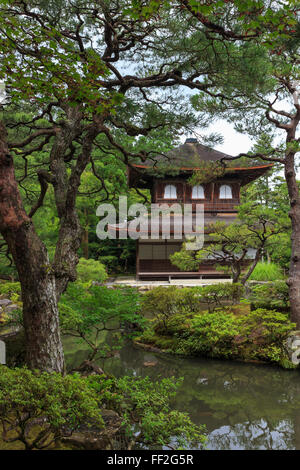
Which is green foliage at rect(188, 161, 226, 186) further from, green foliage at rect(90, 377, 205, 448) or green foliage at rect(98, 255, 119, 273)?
green foliage at rect(98, 255, 119, 273)

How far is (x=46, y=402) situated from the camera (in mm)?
2441

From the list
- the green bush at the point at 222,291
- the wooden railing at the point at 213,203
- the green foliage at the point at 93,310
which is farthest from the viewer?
the wooden railing at the point at 213,203

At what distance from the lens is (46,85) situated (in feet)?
10.9

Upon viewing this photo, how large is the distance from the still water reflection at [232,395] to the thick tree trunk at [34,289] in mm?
2067

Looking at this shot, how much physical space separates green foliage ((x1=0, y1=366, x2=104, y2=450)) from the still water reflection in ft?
5.81

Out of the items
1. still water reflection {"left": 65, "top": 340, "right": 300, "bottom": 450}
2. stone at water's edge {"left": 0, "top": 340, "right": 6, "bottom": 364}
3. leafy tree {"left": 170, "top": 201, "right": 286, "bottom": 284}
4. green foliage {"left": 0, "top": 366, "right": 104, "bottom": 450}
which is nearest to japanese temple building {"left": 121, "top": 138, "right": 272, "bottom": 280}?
leafy tree {"left": 170, "top": 201, "right": 286, "bottom": 284}

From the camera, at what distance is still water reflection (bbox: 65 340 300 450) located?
3.69m

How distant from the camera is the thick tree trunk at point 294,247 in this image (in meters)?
6.35

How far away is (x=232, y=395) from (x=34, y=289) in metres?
3.46

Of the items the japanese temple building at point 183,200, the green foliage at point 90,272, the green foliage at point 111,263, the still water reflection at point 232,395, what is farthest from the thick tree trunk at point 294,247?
the green foliage at point 111,263

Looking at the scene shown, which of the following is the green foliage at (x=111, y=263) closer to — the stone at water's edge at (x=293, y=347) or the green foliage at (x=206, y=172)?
the green foliage at (x=206, y=172)

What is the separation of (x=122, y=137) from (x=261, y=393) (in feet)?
17.2

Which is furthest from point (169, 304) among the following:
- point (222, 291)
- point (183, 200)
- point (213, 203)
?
point (213, 203)
